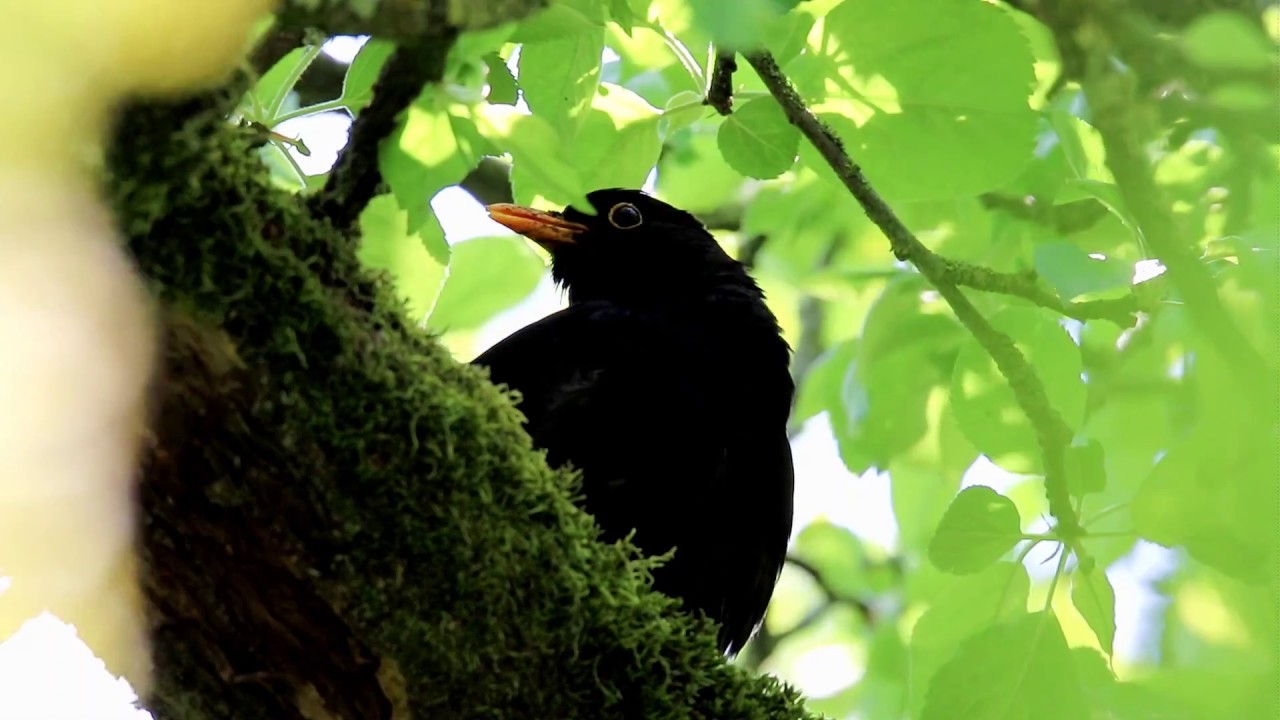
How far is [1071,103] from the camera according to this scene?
6.66ft

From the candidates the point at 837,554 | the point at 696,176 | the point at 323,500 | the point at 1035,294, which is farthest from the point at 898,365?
the point at 837,554

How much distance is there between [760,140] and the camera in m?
2.03

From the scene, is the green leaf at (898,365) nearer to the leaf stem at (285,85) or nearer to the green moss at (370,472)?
the green moss at (370,472)

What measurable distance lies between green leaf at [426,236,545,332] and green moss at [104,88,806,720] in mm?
517

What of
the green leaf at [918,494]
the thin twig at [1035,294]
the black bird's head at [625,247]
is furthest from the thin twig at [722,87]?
the black bird's head at [625,247]

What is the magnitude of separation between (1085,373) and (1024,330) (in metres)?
0.26

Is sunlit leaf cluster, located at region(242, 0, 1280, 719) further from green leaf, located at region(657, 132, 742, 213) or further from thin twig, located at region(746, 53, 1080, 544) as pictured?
green leaf, located at region(657, 132, 742, 213)

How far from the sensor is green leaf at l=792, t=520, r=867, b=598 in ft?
17.4

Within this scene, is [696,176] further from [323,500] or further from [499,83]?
[323,500]

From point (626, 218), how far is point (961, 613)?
75.6 inches

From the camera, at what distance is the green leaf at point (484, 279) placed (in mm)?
2111

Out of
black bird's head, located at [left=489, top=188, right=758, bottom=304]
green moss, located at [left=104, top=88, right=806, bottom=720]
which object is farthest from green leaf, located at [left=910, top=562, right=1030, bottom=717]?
black bird's head, located at [left=489, top=188, right=758, bottom=304]

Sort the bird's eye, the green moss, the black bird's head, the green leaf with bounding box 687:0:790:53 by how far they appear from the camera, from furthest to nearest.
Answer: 1. the bird's eye
2. the black bird's head
3. the green moss
4. the green leaf with bounding box 687:0:790:53

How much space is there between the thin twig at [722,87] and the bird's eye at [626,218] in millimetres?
1516
